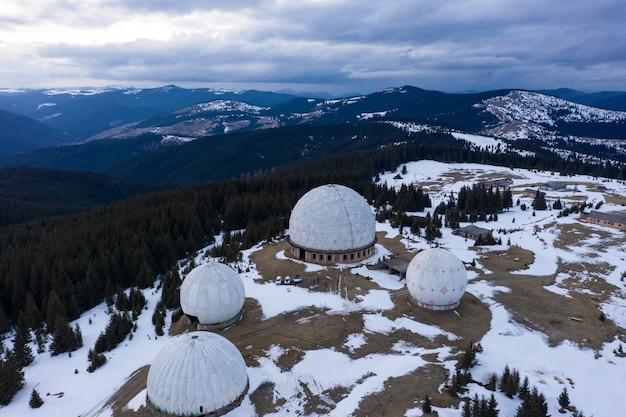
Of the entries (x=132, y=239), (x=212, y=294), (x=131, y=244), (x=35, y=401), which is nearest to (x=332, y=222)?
(x=212, y=294)

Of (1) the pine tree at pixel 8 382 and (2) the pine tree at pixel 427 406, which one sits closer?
(2) the pine tree at pixel 427 406

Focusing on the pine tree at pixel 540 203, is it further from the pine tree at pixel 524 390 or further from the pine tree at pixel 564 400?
the pine tree at pixel 564 400

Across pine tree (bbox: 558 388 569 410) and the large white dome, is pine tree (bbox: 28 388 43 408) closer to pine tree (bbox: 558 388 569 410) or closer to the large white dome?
the large white dome

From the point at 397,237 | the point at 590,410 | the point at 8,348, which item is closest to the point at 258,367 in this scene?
the point at 590,410

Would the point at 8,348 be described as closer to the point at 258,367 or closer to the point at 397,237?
the point at 258,367

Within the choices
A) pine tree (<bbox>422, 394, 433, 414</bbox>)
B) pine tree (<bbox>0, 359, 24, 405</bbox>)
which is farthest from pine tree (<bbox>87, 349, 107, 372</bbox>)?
pine tree (<bbox>422, 394, 433, 414</bbox>)

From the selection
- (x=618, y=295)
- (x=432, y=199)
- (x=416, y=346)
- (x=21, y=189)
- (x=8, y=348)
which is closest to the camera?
(x=416, y=346)

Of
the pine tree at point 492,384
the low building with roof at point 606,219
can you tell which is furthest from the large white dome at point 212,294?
the low building with roof at point 606,219
